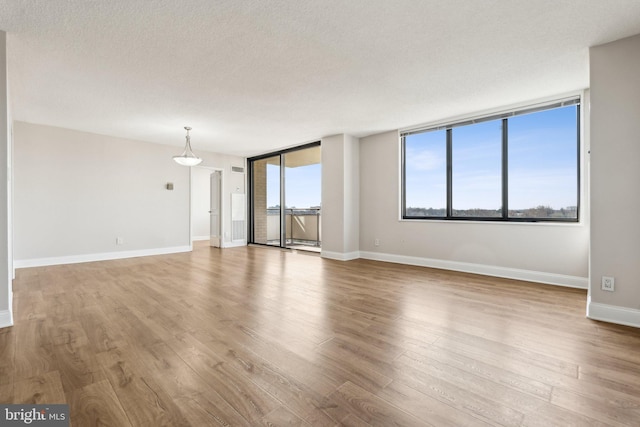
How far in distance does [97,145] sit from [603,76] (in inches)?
291

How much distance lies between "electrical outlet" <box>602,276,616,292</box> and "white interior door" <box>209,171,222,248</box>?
7128 millimetres

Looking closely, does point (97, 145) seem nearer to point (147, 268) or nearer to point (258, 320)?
point (147, 268)

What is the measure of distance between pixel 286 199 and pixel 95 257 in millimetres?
4053

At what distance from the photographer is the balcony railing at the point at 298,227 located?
8.02 m

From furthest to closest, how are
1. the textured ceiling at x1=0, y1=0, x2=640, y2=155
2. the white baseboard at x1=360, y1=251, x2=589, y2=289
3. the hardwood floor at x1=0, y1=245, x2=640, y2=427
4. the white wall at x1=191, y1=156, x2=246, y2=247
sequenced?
the white wall at x1=191, y1=156, x2=246, y2=247 < the white baseboard at x1=360, y1=251, x2=589, y2=289 < the textured ceiling at x1=0, y1=0, x2=640, y2=155 < the hardwood floor at x1=0, y1=245, x2=640, y2=427

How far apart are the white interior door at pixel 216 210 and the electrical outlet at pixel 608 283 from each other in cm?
713

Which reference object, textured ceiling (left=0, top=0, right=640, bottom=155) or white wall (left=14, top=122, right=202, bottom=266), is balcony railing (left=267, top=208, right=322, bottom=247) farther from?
textured ceiling (left=0, top=0, right=640, bottom=155)

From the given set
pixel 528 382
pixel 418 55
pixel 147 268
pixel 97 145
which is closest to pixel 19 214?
pixel 97 145

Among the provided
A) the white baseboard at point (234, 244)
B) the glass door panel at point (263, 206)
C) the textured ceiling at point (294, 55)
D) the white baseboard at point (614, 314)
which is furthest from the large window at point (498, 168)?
the white baseboard at point (234, 244)

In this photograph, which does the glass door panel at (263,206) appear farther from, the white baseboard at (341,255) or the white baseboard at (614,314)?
the white baseboard at (614,314)

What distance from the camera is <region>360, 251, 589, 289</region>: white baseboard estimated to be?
11.9ft

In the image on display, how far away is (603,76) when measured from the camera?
8.54ft

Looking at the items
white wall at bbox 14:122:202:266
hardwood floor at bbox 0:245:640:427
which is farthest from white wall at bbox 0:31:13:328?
white wall at bbox 14:122:202:266

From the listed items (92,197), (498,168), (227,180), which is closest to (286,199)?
(227,180)
